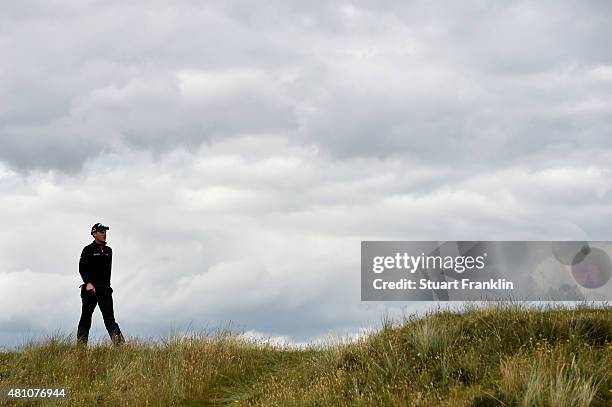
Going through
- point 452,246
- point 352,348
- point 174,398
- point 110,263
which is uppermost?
point 452,246

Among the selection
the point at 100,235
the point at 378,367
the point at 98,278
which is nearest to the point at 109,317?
the point at 98,278

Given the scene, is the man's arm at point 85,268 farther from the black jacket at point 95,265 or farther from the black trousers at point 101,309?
the black trousers at point 101,309

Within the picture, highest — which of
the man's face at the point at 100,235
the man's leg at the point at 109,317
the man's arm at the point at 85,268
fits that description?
the man's face at the point at 100,235

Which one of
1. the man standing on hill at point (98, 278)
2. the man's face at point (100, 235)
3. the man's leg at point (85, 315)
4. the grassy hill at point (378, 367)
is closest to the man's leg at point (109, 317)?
the man standing on hill at point (98, 278)

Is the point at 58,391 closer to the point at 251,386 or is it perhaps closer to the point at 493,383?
the point at 251,386

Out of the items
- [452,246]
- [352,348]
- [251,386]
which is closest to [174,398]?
[251,386]

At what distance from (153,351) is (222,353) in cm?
173

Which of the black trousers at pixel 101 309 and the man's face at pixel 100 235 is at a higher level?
the man's face at pixel 100 235

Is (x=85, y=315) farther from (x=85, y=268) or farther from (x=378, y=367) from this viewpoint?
(x=378, y=367)

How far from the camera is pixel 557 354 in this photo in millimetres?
12875

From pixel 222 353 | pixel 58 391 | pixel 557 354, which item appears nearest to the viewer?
pixel 557 354

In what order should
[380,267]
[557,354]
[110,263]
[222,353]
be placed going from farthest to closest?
1. [380,267]
2. [110,263]
3. [222,353]
4. [557,354]

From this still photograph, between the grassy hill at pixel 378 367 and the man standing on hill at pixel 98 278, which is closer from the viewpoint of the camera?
the grassy hill at pixel 378 367

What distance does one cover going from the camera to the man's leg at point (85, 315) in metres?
19.0
